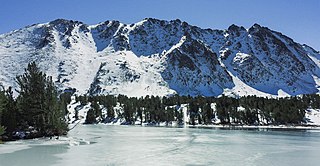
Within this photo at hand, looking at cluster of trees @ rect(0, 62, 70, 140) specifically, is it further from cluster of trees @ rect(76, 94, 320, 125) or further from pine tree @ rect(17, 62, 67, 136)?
cluster of trees @ rect(76, 94, 320, 125)

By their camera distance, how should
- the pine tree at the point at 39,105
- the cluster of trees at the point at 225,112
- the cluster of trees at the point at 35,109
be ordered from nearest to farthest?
the cluster of trees at the point at 35,109, the pine tree at the point at 39,105, the cluster of trees at the point at 225,112

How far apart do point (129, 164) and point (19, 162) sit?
11316 millimetres

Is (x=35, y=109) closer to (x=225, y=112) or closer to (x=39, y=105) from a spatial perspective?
(x=39, y=105)

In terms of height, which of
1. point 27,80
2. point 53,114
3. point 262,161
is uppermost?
point 27,80

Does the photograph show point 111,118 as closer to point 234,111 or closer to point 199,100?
point 199,100

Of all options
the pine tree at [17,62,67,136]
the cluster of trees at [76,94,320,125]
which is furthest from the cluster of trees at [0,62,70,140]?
the cluster of trees at [76,94,320,125]

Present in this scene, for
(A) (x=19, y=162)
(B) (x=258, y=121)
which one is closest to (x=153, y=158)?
(A) (x=19, y=162)

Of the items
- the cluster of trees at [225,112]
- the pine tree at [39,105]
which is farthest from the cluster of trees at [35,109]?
the cluster of trees at [225,112]

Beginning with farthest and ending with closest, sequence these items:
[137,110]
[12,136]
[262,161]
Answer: [137,110] < [12,136] < [262,161]

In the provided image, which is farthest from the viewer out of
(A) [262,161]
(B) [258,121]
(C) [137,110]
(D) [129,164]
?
(C) [137,110]

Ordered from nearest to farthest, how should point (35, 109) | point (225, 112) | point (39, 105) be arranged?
point (35, 109)
point (39, 105)
point (225, 112)

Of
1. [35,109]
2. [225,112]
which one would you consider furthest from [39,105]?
[225,112]

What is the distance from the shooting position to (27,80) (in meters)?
71.4

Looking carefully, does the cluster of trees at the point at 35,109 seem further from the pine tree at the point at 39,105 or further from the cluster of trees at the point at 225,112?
the cluster of trees at the point at 225,112
